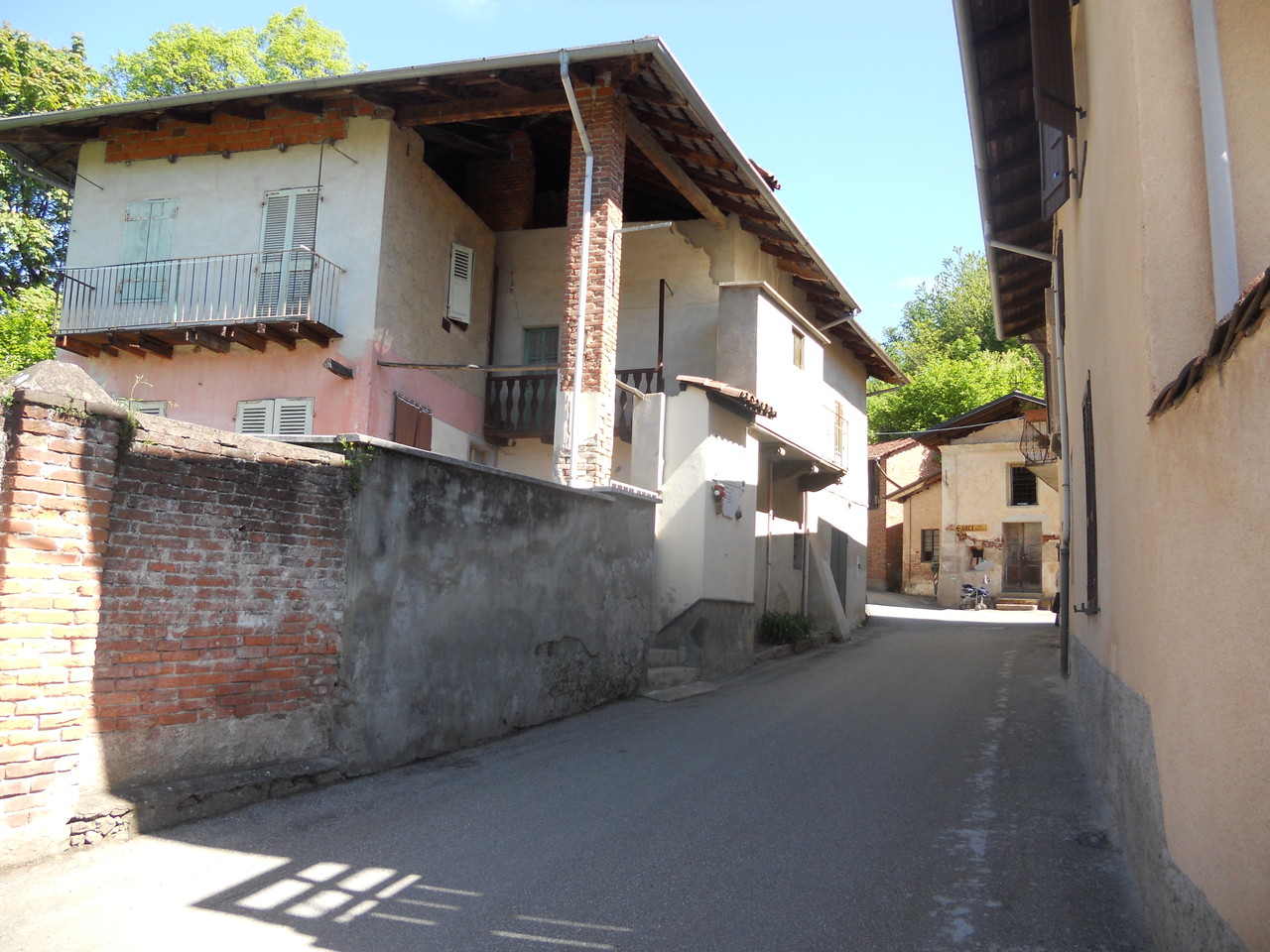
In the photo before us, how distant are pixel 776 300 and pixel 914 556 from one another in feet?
74.6

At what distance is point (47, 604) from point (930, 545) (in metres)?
33.7

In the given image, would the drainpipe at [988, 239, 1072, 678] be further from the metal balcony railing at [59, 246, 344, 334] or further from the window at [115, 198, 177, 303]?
the window at [115, 198, 177, 303]

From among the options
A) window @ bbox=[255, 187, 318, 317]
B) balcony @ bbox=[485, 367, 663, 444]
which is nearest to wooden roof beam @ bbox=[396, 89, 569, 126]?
window @ bbox=[255, 187, 318, 317]

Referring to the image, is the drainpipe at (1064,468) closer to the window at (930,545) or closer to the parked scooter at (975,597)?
the parked scooter at (975,597)

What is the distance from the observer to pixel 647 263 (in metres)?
16.7

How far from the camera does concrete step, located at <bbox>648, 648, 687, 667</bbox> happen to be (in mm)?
12778

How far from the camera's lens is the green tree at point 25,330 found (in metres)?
19.1

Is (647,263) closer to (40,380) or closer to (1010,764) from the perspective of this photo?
(1010,764)

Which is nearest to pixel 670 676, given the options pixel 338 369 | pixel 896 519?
pixel 338 369

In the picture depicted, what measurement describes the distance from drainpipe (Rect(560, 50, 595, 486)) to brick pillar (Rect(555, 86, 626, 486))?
46mm

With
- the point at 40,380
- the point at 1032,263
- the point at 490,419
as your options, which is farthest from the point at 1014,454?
the point at 40,380

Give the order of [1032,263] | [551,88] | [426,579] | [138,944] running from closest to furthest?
[138,944]
[426,579]
[551,88]
[1032,263]

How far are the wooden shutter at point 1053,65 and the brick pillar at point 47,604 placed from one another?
276 inches

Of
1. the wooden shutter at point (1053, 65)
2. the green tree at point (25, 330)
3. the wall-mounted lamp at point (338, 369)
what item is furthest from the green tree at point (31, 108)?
the wooden shutter at point (1053, 65)
